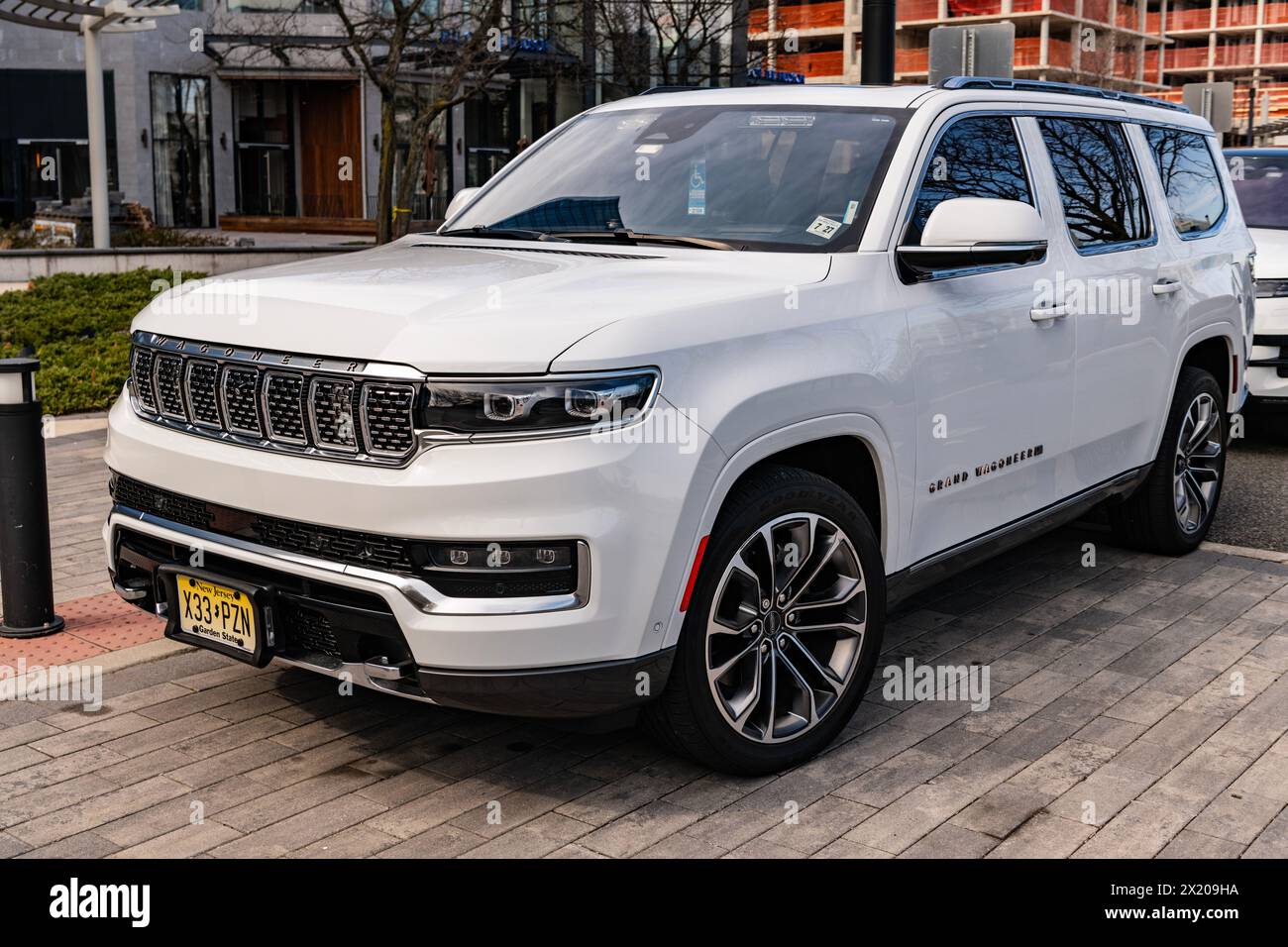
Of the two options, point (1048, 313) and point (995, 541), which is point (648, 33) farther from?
point (995, 541)

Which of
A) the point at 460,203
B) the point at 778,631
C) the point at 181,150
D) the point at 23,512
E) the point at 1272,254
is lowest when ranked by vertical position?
the point at 778,631

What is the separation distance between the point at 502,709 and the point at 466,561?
0.41 m

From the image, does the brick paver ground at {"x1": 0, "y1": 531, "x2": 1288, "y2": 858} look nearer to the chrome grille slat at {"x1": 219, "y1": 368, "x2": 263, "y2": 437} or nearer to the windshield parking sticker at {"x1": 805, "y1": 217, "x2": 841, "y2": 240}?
the chrome grille slat at {"x1": 219, "y1": 368, "x2": 263, "y2": 437}

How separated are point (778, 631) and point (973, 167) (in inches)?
75.7

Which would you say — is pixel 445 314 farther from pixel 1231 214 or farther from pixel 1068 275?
pixel 1231 214

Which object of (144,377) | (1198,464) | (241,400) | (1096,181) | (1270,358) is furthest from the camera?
(1270,358)

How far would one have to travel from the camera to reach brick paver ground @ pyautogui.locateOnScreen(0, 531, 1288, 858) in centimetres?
379

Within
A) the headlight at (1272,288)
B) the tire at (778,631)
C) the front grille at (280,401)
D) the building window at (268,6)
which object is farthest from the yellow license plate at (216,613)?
the building window at (268,6)

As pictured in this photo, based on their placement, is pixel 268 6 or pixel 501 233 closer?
pixel 501 233

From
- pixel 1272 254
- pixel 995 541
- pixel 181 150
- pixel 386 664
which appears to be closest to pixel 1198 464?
pixel 995 541

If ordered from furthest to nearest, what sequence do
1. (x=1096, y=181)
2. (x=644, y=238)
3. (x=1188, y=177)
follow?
(x=1188, y=177) < (x=1096, y=181) < (x=644, y=238)

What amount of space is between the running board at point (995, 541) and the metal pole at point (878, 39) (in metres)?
4.33

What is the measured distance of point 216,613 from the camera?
399 centimetres
